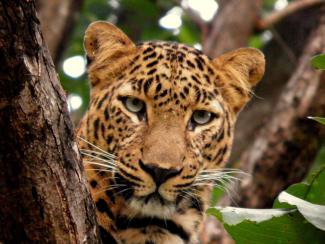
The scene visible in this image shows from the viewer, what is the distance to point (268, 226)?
3.75 metres

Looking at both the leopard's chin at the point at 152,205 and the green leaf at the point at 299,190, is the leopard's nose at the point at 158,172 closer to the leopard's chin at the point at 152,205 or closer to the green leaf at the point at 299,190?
the leopard's chin at the point at 152,205

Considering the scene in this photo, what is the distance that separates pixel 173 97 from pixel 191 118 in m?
0.22

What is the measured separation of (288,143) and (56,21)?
114 inches

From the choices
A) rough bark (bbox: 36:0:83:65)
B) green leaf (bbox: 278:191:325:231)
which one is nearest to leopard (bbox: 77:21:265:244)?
green leaf (bbox: 278:191:325:231)

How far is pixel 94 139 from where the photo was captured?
18.1ft

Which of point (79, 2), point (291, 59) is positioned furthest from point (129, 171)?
point (291, 59)

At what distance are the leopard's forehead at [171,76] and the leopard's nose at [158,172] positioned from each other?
0.60 metres

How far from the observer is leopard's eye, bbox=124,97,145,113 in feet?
18.2

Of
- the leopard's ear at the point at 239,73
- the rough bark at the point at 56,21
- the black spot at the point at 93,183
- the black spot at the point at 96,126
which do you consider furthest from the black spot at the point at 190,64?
the rough bark at the point at 56,21

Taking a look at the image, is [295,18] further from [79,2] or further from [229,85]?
[229,85]

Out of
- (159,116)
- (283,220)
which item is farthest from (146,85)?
(283,220)

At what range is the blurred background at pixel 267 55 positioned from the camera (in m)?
8.41

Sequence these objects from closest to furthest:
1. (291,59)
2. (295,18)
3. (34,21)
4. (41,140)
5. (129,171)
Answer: (34,21) < (41,140) < (129,171) < (291,59) < (295,18)

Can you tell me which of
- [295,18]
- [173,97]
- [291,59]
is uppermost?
[295,18]
